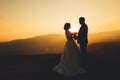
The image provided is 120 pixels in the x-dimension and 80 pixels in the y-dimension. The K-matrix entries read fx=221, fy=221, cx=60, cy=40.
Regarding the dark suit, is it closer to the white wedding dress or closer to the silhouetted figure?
the silhouetted figure

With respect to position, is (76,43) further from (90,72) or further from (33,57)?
(33,57)

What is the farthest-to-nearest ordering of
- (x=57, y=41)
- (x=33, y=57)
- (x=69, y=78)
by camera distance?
(x=57, y=41), (x=33, y=57), (x=69, y=78)

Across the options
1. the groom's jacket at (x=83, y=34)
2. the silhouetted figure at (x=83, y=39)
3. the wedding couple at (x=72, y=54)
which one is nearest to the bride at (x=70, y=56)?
the wedding couple at (x=72, y=54)

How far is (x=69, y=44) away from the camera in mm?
12305

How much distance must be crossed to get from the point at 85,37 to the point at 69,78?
2.88 metres

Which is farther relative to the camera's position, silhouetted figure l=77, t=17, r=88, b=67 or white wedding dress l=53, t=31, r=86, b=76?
silhouetted figure l=77, t=17, r=88, b=67

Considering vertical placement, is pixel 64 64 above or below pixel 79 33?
below

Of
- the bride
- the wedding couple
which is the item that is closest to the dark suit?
the wedding couple

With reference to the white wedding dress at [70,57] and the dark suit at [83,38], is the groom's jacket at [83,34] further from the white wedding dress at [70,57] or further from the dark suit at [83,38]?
the white wedding dress at [70,57]

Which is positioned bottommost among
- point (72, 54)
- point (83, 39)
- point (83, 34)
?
point (72, 54)

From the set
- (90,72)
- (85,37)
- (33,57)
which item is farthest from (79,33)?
(33,57)

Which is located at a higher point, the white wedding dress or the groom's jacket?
the groom's jacket

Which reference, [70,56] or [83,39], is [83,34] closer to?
[83,39]

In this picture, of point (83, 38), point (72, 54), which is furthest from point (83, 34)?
point (72, 54)
